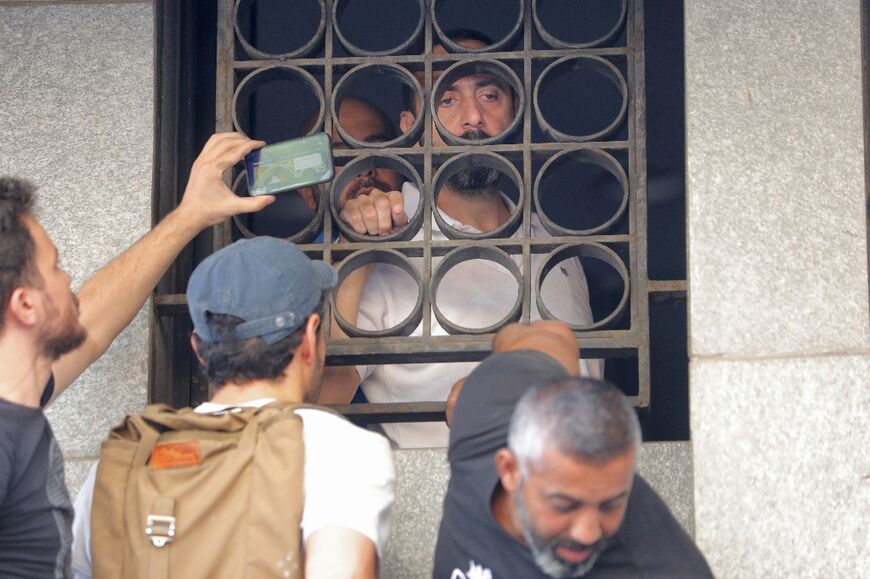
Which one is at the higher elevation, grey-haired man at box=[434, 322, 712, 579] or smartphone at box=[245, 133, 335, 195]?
smartphone at box=[245, 133, 335, 195]

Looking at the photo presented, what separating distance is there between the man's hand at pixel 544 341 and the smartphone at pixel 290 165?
81cm

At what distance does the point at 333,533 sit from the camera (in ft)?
8.57

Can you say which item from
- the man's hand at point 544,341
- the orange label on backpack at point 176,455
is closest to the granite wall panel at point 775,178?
the man's hand at point 544,341

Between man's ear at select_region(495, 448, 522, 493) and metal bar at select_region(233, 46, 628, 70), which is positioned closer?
man's ear at select_region(495, 448, 522, 493)

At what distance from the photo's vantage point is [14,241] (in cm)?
276

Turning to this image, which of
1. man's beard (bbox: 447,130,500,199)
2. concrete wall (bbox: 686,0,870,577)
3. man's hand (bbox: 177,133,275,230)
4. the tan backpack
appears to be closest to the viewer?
the tan backpack

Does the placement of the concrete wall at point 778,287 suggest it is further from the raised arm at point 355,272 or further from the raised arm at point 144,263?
the raised arm at point 144,263

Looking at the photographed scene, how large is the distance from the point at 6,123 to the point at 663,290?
2105 millimetres

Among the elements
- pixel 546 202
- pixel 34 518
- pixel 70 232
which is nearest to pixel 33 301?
pixel 34 518

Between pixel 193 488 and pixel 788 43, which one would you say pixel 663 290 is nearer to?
pixel 788 43

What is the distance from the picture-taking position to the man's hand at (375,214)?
12.8 ft

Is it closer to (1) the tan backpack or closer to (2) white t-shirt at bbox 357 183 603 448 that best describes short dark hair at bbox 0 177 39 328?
(1) the tan backpack

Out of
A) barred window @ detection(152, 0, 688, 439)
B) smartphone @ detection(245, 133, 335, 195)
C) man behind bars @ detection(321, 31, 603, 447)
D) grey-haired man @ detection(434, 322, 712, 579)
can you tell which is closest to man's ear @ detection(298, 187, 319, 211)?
barred window @ detection(152, 0, 688, 439)

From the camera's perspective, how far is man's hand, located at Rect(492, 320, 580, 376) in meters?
3.14
